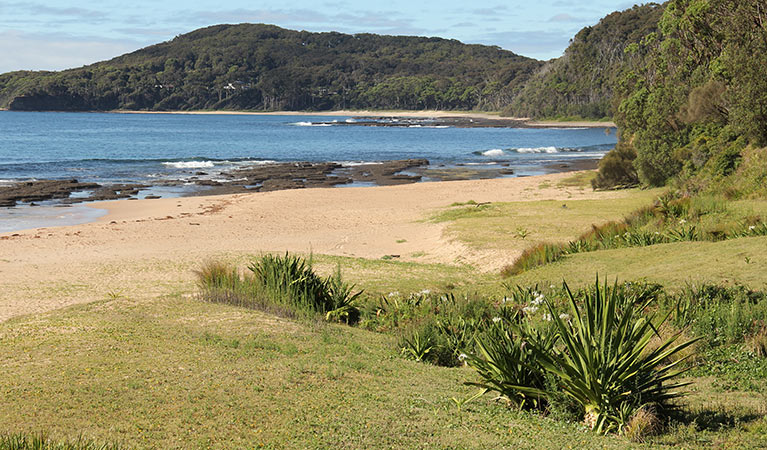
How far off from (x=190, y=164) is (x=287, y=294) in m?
49.6

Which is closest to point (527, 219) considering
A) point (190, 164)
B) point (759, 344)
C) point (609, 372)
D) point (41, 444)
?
point (759, 344)

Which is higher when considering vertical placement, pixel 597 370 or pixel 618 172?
pixel 597 370

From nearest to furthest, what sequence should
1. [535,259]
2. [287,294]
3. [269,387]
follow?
1. [269,387]
2. [287,294]
3. [535,259]

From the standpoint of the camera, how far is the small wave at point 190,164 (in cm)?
5641

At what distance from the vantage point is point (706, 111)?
27031mm

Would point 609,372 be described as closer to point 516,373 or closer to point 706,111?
point 516,373

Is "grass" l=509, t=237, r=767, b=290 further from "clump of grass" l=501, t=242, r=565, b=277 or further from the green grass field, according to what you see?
"clump of grass" l=501, t=242, r=565, b=277

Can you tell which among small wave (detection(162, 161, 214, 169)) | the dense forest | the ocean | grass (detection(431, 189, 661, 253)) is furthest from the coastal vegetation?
small wave (detection(162, 161, 214, 169))

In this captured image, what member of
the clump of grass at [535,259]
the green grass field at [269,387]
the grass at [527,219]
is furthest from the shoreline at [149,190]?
the green grass field at [269,387]

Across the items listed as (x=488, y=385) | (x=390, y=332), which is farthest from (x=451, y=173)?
(x=488, y=385)

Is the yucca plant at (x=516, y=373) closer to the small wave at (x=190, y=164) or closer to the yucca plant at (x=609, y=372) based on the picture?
the yucca plant at (x=609, y=372)

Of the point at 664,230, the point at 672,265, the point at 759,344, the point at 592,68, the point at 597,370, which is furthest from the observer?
the point at 592,68

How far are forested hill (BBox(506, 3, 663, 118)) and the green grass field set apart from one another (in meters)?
126

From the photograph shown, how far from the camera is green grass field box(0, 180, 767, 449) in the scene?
5434 mm
